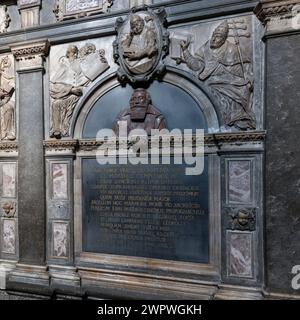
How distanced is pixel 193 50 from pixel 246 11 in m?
0.80

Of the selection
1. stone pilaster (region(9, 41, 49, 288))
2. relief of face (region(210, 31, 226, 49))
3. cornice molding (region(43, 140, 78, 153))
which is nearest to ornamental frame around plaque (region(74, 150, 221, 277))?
cornice molding (region(43, 140, 78, 153))

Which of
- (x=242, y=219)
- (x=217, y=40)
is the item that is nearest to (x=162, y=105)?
(x=217, y=40)

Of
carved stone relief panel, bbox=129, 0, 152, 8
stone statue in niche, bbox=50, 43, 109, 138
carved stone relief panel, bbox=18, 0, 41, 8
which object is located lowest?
stone statue in niche, bbox=50, 43, 109, 138

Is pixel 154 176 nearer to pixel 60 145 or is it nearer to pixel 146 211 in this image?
pixel 146 211

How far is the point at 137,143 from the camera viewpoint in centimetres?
470

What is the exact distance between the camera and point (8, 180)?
18.0ft

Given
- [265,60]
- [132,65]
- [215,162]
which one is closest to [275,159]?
[215,162]

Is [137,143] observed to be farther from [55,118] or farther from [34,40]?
[34,40]

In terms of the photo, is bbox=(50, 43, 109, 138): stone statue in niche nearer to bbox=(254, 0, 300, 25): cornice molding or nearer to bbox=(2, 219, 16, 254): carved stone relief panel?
bbox=(2, 219, 16, 254): carved stone relief panel

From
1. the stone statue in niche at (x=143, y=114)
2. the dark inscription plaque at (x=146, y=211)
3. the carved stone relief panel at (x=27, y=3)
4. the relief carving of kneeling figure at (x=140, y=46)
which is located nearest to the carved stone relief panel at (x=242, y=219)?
the dark inscription plaque at (x=146, y=211)

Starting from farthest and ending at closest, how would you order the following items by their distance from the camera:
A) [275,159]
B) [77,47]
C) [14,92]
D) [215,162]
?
[14,92] < [77,47] < [215,162] < [275,159]

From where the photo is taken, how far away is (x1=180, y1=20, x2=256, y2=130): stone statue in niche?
420 centimetres

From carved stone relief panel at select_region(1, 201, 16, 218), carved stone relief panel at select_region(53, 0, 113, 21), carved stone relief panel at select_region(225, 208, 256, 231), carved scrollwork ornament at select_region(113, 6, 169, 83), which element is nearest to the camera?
carved stone relief panel at select_region(225, 208, 256, 231)

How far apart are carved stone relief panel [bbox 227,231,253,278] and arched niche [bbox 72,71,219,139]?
1.41 m
